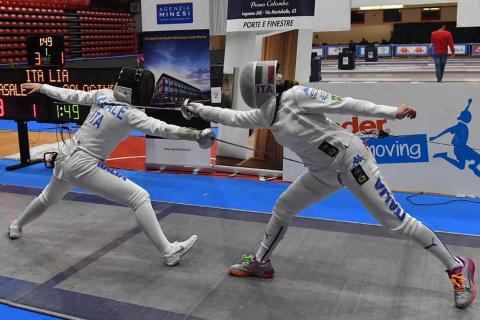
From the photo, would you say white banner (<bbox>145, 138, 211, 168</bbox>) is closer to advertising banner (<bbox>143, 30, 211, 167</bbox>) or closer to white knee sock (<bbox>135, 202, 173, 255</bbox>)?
advertising banner (<bbox>143, 30, 211, 167</bbox>)

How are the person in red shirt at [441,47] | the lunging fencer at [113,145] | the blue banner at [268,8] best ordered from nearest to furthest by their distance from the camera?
the lunging fencer at [113,145] < the blue banner at [268,8] < the person in red shirt at [441,47]

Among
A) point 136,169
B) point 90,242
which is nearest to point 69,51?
point 136,169

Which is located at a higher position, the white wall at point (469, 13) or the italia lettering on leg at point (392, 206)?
the white wall at point (469, 13)

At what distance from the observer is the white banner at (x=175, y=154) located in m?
7.07

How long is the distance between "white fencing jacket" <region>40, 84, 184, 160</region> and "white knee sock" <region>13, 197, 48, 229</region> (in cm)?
77

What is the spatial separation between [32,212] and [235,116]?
2206 millimetres

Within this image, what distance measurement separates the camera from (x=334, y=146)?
3102 mm

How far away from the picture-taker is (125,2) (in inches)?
1021

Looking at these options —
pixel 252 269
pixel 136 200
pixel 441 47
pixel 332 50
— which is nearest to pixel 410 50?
pixel 332 50

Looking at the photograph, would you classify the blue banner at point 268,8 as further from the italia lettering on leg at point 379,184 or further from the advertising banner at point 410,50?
the advertising banner at point 410,50

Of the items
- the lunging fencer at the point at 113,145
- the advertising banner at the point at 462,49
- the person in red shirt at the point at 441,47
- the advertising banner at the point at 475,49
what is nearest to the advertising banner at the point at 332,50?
Result: the advertising banner at the point at 462,49

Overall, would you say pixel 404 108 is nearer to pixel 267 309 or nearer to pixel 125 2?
pixel 267 309

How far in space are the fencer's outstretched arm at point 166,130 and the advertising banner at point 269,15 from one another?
10.1 feet

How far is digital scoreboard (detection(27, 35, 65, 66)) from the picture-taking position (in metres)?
6.67
